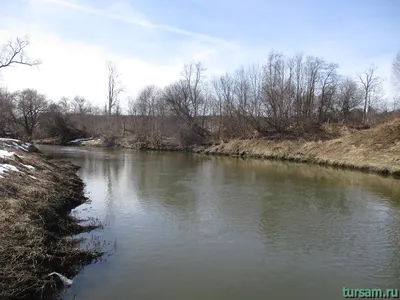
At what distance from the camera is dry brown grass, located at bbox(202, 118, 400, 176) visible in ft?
88.0

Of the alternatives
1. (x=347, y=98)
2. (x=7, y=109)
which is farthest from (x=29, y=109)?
(x=347, y=98)

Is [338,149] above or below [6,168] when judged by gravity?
above

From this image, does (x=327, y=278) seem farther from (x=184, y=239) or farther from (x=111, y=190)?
(x=111, y=190)

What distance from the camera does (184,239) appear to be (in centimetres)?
1029

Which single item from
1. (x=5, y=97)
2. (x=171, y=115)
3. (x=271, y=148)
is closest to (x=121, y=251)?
(x=271, y=148)

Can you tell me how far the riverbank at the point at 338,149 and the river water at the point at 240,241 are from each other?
819 centimetres

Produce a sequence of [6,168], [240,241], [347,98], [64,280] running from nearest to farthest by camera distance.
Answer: [64,280] → [240,241] → [6,168] → [347,98]

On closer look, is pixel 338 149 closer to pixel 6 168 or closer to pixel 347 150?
pixel 347 150

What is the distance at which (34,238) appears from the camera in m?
8.02

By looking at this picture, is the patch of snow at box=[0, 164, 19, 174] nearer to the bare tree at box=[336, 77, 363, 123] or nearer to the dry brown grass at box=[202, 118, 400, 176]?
the dry brown grass at box=[202, 118, 400, 176]

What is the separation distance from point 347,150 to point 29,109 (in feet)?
182

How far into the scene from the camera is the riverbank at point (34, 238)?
634 centimetres

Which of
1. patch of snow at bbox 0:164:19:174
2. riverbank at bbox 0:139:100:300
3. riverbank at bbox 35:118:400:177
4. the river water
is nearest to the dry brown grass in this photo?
riverbank at bbox 35:118:400:177

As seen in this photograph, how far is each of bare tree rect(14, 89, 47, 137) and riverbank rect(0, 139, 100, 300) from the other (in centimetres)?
5601
